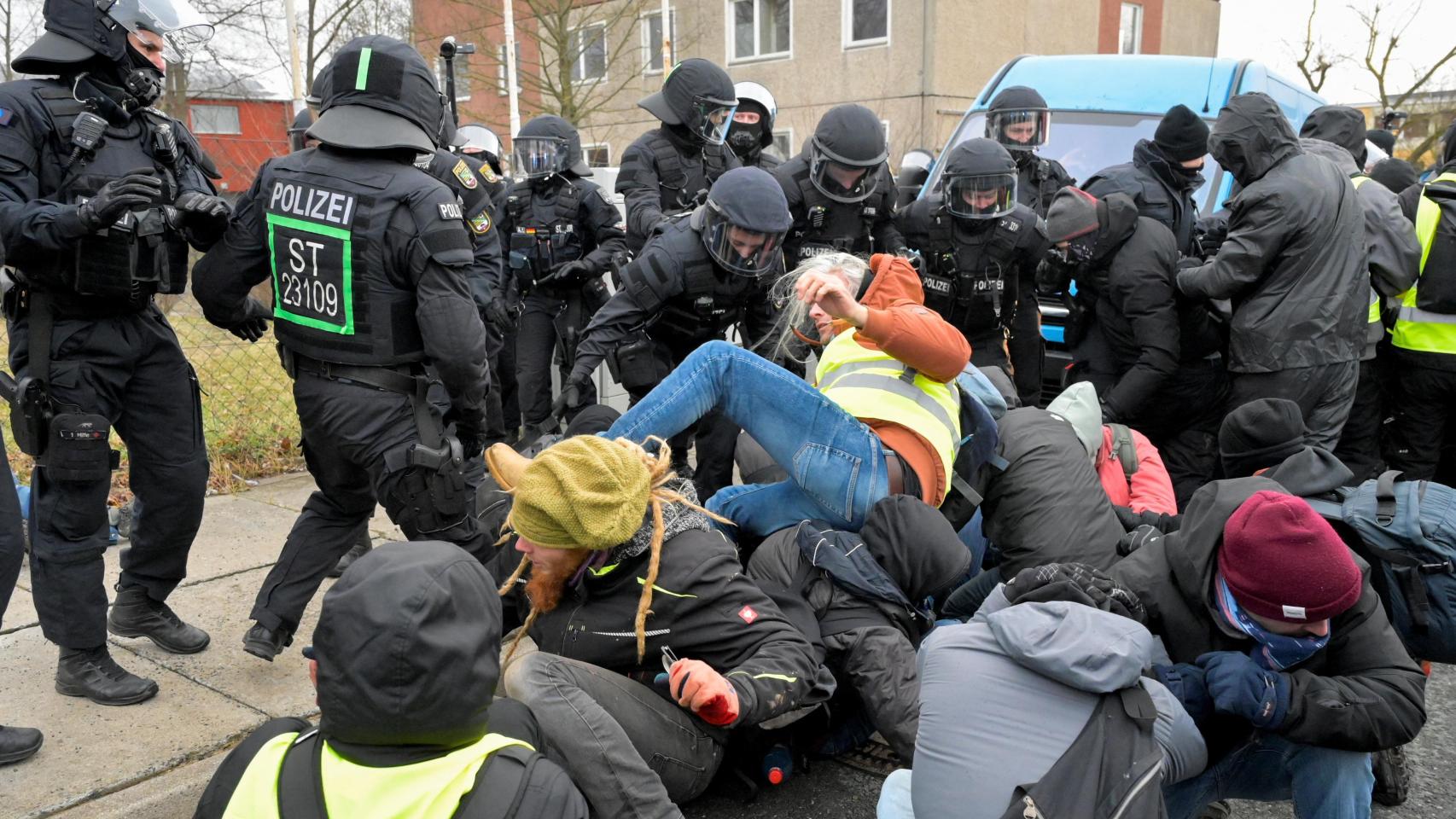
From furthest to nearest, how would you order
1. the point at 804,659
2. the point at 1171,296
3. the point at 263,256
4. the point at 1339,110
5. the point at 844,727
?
1. the point at 1339,110
2. the point at 1171,296
3. the point at 263,256
4. the point at 844,727
5. the point at 804,659

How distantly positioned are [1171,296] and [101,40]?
13.9ft

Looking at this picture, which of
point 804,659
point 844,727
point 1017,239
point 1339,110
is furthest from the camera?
point 1339,110

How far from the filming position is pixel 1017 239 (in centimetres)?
537

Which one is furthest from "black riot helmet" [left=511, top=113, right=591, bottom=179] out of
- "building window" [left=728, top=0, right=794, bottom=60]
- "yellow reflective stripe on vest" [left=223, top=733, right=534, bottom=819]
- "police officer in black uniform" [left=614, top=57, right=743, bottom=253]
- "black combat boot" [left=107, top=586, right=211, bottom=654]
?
"building window" [left=728, top=0, right=794, bottom=60]

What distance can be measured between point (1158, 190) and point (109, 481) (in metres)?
4.74

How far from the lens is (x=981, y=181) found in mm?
5273

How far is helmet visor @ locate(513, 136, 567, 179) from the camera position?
6.47 metres

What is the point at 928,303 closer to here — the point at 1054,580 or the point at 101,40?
the point at 1054,580

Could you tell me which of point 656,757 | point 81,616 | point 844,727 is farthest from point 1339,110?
point 81,616

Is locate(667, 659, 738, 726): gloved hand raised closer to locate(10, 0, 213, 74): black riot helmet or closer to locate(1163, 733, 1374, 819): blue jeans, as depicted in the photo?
locate(1163, 733, 1374, 819): blue jeans

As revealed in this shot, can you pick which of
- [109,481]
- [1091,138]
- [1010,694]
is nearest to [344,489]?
[109,481]

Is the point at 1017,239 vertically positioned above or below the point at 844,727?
above

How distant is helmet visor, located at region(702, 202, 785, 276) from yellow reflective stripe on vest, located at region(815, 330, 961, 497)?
0.78 m

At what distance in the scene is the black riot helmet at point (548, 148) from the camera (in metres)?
6.48
